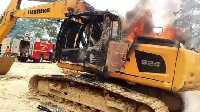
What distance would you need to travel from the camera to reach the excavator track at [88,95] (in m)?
5.09

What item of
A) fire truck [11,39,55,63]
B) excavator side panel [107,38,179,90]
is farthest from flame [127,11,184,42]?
fire truck [11,39,55,63]

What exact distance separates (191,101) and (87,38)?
3192 mm

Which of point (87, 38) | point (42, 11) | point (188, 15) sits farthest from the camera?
point (188, 15)

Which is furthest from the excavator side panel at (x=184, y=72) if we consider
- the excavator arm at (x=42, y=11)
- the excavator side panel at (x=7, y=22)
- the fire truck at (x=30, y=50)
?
the fire truck at (x=30, y=50)

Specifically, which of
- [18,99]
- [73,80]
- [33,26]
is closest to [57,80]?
[73,80]

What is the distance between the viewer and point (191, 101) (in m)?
6.78

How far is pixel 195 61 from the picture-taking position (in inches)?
209

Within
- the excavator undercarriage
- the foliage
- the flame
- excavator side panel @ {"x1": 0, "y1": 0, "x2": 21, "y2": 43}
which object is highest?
the foliage

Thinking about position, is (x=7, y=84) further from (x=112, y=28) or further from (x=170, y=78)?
(x=170, y=78)

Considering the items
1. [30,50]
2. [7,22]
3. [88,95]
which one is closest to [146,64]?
[88,95]

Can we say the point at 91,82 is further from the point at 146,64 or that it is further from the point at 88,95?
the point at 146,64

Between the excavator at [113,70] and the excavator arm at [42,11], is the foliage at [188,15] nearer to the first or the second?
the excavator arm at [42,11]

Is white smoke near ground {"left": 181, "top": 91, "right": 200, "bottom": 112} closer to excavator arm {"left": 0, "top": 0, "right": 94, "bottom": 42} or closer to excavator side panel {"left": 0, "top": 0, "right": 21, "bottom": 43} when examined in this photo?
excavator arm {"left": 0, "top": 0, "right": 94, "bottom": 42}

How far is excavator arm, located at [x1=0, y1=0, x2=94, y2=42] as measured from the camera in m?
7.67
